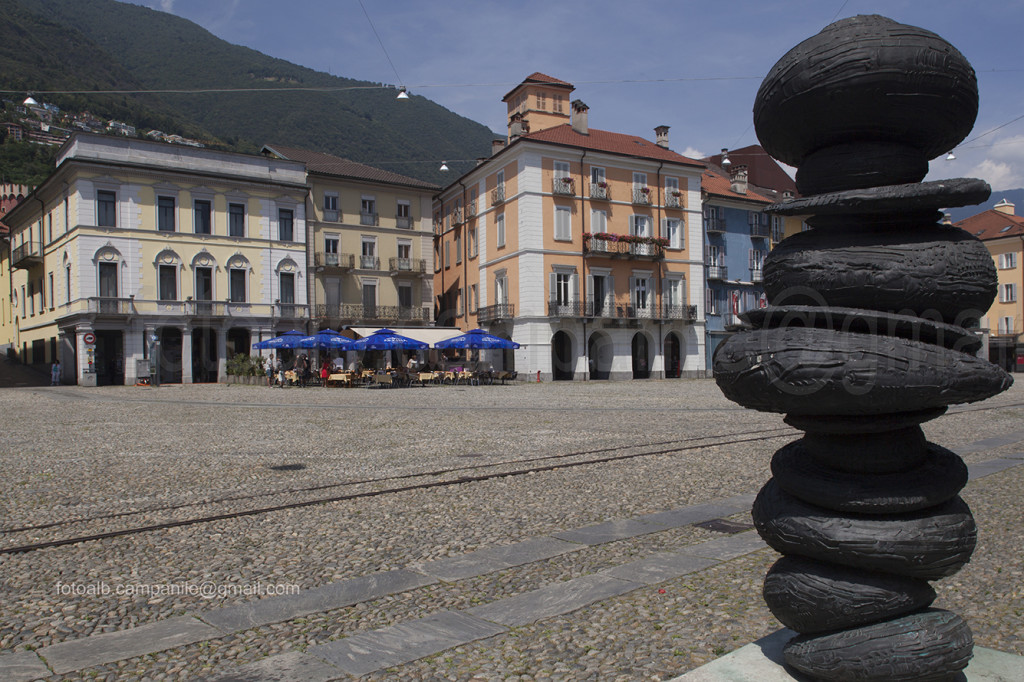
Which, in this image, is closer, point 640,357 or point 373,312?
point 640,357

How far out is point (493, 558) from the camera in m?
4.83

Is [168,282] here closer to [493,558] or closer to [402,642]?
[493,558]

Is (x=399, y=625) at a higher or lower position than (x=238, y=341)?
lower

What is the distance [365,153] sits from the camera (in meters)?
91.2

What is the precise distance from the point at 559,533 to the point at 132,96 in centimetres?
11933

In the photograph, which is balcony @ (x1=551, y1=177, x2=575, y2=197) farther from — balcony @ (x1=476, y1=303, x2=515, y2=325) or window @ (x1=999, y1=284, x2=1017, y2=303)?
window @ (x1=999, y1=284, x2=1017, y2=303)

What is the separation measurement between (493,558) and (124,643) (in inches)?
85.5

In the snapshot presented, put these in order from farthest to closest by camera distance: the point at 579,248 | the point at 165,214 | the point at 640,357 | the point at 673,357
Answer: the point at 673,357
the point at 640,357
the point at 579,248
the point at 165,214

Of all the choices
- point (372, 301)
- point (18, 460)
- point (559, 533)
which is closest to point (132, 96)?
point (372, 301)

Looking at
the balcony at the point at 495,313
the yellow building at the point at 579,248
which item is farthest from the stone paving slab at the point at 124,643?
the balcony at the point at 495,313

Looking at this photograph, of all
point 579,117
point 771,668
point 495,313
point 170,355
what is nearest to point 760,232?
point 579,117

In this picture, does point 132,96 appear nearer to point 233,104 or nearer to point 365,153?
point 233,104

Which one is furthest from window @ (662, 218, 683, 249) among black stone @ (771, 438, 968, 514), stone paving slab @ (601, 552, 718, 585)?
black stone @ (771, 438, 968, 514)

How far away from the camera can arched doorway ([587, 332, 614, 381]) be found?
4009cm
